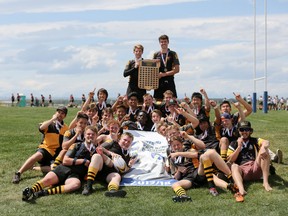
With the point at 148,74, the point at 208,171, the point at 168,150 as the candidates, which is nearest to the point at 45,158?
the point at 168,150

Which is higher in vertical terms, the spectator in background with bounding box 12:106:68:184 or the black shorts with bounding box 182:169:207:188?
the spectator in background with bounding box 12:106:68:184

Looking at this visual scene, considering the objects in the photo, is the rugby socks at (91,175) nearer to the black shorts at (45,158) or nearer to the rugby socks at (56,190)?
the rugby socks at (56,190)

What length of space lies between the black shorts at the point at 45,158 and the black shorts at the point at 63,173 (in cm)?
143

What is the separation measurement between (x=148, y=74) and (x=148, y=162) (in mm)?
2805

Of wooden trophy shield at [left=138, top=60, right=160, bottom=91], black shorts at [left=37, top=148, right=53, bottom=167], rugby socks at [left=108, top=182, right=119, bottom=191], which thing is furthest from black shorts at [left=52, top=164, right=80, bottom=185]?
wooden trophy shield at [left=138, top=60, right=160, bottom=91]

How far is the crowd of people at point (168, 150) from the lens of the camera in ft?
25.8

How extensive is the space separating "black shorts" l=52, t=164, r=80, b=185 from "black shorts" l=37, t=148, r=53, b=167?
4.69 ft

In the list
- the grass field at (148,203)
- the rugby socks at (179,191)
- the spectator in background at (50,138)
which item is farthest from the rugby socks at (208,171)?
the spectator in background at (50,138)

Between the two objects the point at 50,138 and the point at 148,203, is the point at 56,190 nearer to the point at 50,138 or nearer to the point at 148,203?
the point at 148,203

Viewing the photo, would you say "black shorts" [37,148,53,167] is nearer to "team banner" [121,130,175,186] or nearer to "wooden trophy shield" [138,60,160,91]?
"team banner" [121,130,175,186]

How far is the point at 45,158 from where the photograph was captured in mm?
9492

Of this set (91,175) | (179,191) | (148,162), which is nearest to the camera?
(179,191)

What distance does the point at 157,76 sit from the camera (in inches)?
444

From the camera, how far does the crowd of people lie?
25.8 feet
